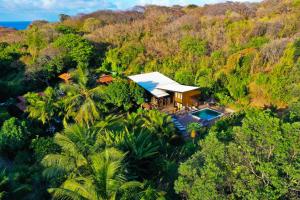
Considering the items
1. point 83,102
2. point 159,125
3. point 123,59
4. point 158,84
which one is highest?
point 123,59

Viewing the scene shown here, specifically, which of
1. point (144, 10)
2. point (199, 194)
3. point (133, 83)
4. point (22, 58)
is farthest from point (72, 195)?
point (144, 10)

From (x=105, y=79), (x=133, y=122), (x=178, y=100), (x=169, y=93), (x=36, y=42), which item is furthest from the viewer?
(x=36, y=42)

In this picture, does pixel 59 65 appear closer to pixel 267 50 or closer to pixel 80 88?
pixel 80 88

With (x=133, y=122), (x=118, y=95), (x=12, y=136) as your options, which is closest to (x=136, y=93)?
(x=118, y=95)

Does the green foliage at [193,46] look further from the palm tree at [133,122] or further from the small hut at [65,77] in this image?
the palm tree at [133,122]

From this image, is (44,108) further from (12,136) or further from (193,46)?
(193,46)

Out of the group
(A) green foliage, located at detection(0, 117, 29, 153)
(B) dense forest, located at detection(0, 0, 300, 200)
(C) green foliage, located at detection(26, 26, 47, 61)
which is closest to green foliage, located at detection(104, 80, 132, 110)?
(B) dense forest, located at detection(0, 0, 300, 200)

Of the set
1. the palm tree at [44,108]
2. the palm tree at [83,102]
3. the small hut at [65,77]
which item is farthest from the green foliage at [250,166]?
the small hut at [65,77]
